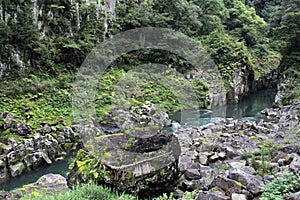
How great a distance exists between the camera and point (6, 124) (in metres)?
11.7

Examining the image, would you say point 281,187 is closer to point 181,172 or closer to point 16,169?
point 181,172

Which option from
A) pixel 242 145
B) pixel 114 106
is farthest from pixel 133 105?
pixel 242 145

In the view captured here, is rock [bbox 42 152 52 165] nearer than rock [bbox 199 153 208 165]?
No

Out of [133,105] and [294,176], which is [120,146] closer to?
[294,176]

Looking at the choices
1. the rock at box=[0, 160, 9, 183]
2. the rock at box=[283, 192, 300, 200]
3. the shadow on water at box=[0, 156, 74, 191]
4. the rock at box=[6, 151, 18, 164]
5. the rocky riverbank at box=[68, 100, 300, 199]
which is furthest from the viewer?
the rock at box=[6, 151, 18, 164]

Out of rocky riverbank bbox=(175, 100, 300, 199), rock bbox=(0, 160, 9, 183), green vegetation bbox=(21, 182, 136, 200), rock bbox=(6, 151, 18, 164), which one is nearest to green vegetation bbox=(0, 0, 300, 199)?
rocky riverbank bbox=(175, 100, 300, 199)

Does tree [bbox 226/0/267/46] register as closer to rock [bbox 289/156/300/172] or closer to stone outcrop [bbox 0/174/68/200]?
rock [bbox 289/156/300/172]

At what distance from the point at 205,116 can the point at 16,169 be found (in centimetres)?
1151

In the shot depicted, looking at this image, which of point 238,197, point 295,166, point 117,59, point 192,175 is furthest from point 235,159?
point 117,59

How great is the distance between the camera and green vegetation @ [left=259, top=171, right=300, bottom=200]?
13.0 feet

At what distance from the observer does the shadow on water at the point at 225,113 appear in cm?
1668

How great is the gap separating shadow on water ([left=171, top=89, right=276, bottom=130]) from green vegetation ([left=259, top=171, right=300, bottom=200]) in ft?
37.1

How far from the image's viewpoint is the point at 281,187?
410cm

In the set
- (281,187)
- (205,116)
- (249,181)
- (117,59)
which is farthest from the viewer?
(117,59)
